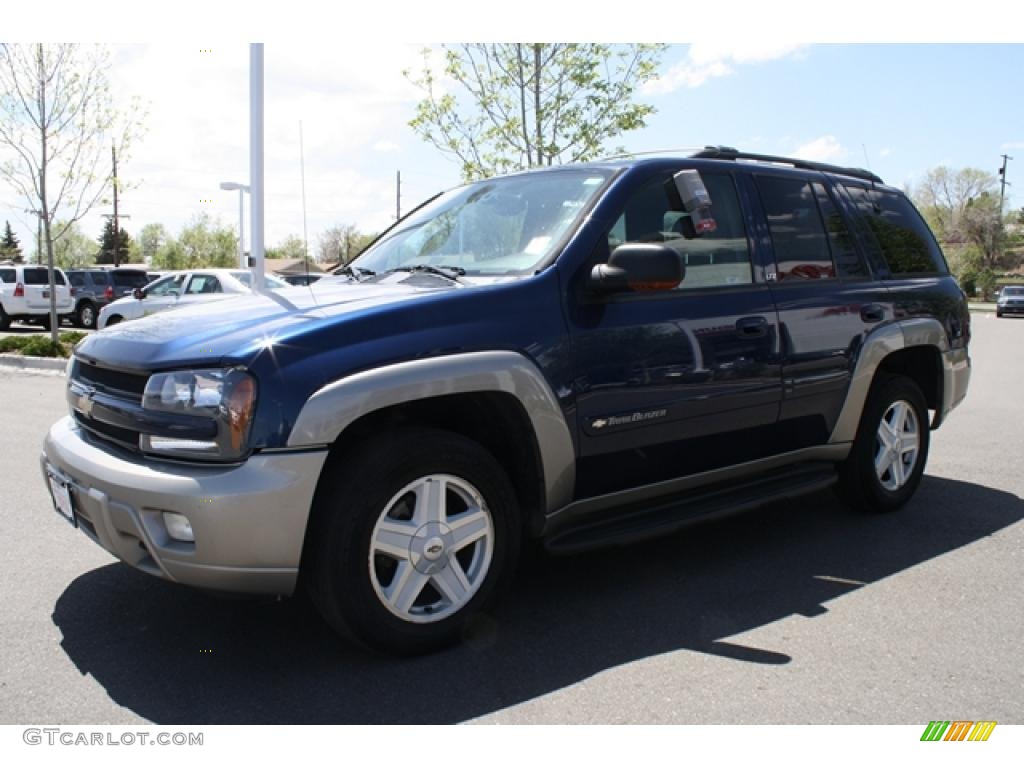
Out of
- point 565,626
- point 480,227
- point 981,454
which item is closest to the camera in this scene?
point 565,626

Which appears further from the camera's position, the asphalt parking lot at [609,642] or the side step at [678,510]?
the side step at [678,510]

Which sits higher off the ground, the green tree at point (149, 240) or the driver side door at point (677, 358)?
the green tree at point (149, 240)

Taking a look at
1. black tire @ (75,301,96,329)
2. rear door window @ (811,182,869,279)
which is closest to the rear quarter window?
black tire @ (75,301,96,329)

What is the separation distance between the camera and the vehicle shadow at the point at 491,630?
2.96 m

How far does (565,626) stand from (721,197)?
7.06 feet

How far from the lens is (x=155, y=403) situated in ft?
9.89

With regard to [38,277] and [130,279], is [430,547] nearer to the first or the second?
[38,277]

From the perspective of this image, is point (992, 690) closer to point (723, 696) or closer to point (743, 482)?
point (723, 696)

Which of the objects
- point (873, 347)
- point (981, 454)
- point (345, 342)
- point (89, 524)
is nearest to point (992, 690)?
point (873, 347)

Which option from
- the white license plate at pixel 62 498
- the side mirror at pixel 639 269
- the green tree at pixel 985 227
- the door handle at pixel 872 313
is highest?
the green tree at pixel 985 227

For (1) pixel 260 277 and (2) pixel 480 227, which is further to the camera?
(1) pixel 260 277

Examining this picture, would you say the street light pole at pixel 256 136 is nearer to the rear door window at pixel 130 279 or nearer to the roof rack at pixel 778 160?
the roof rack at pixel 778 160

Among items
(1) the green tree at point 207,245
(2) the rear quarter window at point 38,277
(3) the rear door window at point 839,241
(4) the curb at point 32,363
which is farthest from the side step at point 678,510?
(1) the green tree at point 207,245
